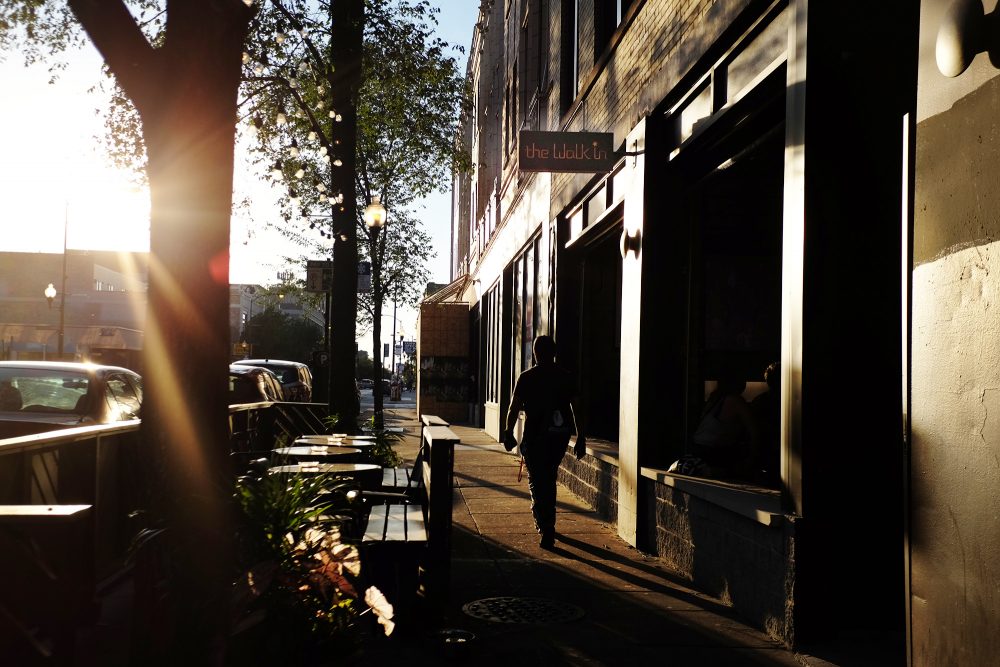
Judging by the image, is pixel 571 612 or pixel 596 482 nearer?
pixel 571 612

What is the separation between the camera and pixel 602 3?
38.7ft

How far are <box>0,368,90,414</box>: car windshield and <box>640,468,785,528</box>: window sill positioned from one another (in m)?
5.97

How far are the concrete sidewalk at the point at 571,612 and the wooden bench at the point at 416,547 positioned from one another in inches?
7.5

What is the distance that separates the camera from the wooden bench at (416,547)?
530 cm

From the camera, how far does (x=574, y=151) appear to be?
9.55m

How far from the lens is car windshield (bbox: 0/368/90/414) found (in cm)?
958

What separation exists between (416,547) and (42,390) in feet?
20.4

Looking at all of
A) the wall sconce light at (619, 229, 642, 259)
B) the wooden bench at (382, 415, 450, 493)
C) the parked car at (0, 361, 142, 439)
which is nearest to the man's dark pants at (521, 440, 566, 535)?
the wooden bench at (382, 415, 450, 493)

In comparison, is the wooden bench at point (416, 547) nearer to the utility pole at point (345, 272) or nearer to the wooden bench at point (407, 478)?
the wooden bench at point (407, 478)

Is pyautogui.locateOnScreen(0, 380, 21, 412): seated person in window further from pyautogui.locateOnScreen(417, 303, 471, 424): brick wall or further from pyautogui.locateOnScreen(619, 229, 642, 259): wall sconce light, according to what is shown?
pyautogui.locateOnScreen(417, 303, 471, 424): brick wall

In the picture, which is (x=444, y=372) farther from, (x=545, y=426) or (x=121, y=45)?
(x=121, y=45)

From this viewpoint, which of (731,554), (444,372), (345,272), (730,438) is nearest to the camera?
(731,554)

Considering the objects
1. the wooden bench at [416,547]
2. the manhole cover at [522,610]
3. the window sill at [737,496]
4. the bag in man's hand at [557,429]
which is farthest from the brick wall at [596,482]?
the wooden bench at [416,547]

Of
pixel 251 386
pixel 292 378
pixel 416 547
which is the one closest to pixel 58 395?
pixel 416 547
